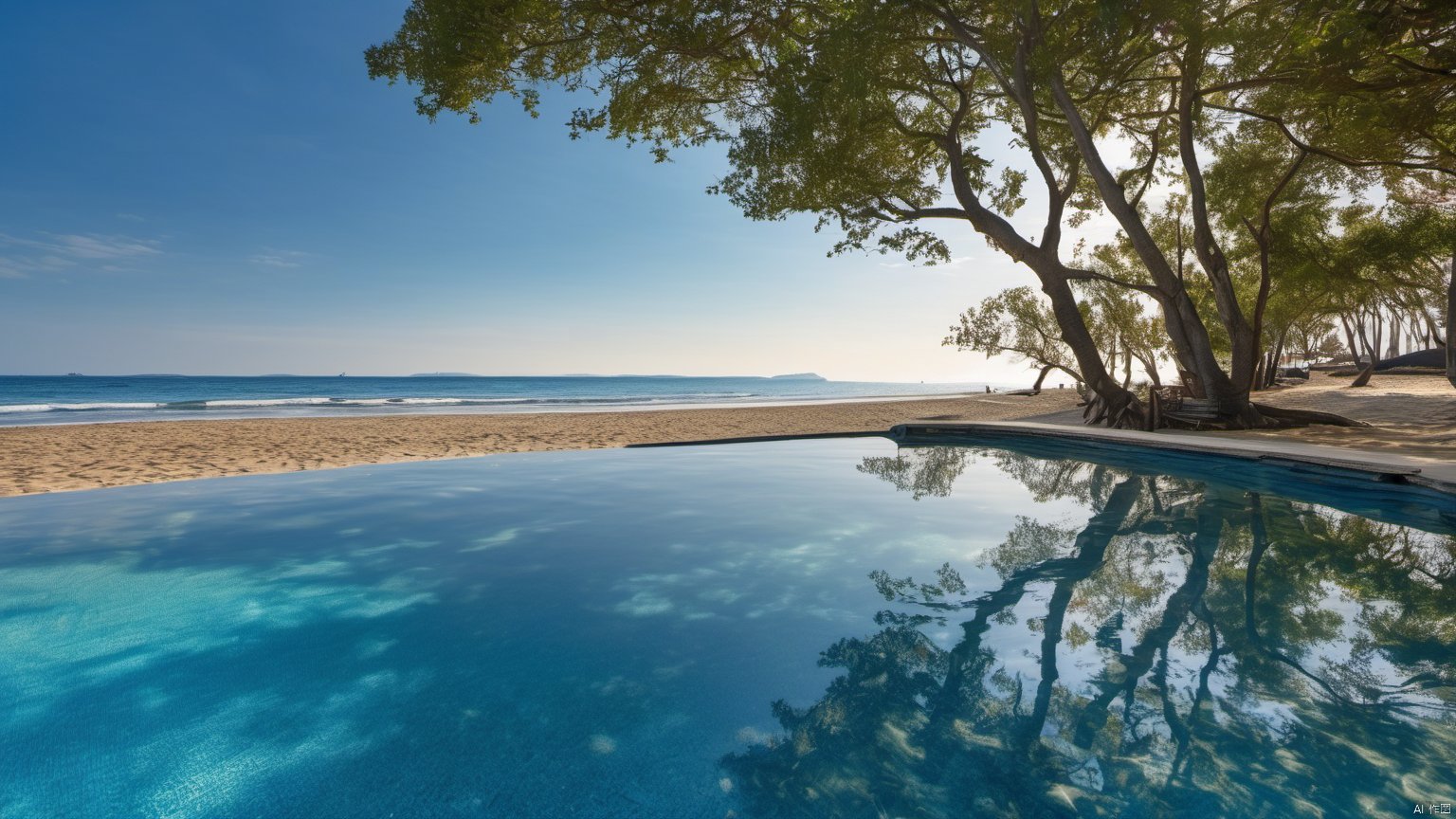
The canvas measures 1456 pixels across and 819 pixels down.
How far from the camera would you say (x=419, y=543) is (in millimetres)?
6582

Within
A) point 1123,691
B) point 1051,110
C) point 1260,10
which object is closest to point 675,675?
point 1123,691

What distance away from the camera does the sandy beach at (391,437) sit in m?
11.2

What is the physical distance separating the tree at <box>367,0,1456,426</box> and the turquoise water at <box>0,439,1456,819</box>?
25.7ft

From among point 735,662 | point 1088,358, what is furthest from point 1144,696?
point 1088,358

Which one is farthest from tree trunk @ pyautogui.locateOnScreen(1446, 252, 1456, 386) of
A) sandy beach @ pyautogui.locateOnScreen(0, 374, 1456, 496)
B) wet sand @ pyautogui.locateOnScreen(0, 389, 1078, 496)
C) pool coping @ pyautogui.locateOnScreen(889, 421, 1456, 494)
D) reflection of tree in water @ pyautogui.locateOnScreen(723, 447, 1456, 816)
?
reflection of tree in water @ pyautogui.locateOnScreen(723, 447, 1456, 816)

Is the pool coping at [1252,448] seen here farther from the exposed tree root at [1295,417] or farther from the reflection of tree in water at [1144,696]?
the exposed tree root at [1295,417]

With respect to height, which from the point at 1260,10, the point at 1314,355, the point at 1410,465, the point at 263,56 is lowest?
the point at 1410,465

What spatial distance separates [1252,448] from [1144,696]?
9248 millimetres

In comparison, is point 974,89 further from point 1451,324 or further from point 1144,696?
point 1144,696

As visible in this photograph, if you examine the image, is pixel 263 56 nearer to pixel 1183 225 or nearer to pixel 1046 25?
pixel 1046 25

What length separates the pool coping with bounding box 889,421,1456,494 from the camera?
7277 mm

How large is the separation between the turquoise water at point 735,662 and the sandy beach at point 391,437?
438cm

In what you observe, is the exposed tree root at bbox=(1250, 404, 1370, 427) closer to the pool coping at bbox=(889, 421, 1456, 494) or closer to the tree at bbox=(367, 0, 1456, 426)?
the tree at bbox=(367, 0, 1456, 426)

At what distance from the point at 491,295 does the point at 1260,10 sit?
189 feet
